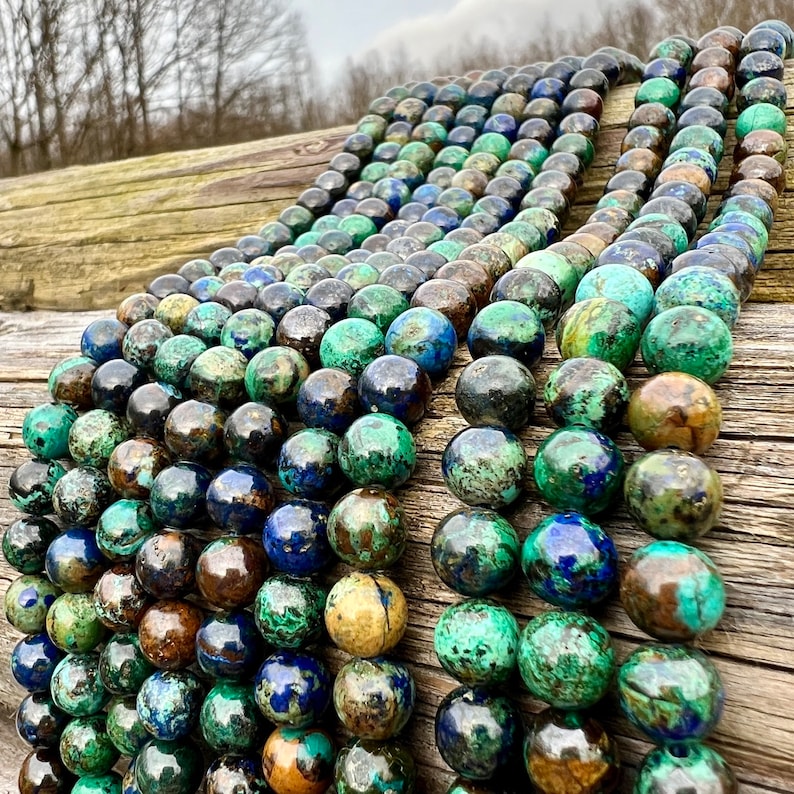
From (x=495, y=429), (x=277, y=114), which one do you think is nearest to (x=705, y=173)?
(x=495, y=429)

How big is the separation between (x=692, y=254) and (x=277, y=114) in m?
3.50

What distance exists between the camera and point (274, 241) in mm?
1833

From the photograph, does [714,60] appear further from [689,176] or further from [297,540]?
[297,540]

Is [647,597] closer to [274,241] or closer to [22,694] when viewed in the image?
[22,694]

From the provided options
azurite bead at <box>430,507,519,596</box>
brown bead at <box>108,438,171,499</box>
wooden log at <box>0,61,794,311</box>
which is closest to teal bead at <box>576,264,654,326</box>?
azurite bead at <box>430,507,519,596</box>

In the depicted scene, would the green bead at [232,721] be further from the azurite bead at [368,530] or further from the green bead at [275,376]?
the green bead at [275,376]

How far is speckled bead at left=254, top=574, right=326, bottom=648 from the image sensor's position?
0.90 meters

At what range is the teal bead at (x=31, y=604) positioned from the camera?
114 centimetres

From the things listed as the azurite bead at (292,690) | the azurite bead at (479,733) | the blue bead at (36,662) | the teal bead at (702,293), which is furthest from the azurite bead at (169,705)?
the teal bead at (702,293)

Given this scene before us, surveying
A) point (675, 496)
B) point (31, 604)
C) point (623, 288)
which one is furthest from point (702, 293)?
point (31, 604)

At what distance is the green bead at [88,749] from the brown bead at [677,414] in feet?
2.97

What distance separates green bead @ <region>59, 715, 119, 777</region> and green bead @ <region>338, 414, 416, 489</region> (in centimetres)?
57

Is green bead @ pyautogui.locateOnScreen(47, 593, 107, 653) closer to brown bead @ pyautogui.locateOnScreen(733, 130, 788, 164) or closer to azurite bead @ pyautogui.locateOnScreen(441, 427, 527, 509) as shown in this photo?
azurite bead @ pyautogui.locateOnScreen(441, 427, 527, 509)

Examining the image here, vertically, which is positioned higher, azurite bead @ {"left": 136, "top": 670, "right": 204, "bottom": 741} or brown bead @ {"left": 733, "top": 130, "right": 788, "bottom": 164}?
brown bead @ {"left": 733, "top": 130, "right": 788, "bottom": 164}
